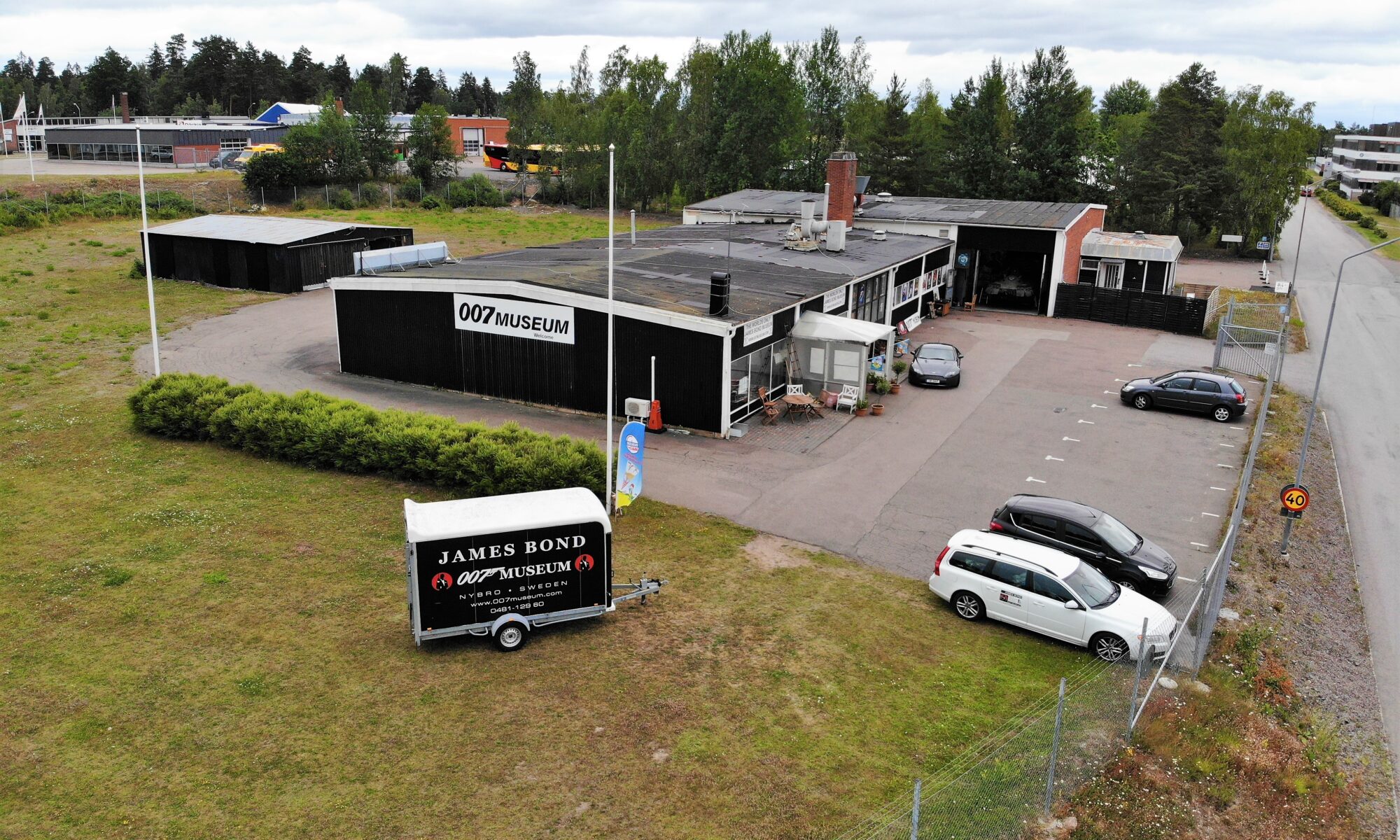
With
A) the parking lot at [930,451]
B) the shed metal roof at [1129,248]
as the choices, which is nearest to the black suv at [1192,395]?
the parking lot at [930,451]

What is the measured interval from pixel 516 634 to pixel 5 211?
5350 centimetres

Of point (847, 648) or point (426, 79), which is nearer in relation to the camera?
point (847, 648)

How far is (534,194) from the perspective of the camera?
7581 centimetres

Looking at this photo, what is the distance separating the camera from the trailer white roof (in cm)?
1343

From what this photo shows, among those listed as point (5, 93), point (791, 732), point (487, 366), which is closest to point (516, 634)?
point (791, 732)

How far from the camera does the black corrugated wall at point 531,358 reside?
24391 mm

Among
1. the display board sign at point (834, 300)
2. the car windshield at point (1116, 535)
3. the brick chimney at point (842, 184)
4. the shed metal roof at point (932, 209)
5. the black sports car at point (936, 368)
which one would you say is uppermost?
the brick chimney at point (842, 184)

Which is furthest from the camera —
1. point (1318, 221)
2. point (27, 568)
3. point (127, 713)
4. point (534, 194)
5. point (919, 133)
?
point (1318, 221)

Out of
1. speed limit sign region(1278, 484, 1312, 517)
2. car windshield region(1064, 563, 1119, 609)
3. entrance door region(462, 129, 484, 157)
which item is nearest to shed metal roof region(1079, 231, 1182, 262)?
speed limit sign region(1278, 484, 1312, 517)

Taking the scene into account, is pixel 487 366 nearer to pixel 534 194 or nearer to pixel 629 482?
pixel 629 482

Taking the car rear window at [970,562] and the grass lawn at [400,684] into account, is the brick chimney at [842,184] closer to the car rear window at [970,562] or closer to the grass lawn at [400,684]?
the grass lawn at [400,684]

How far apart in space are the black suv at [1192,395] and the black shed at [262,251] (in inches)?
1254

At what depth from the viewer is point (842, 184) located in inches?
1599

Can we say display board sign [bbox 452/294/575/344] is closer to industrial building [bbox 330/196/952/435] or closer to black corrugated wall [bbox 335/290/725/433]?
industrial building [bbox 330/196/952/435]
